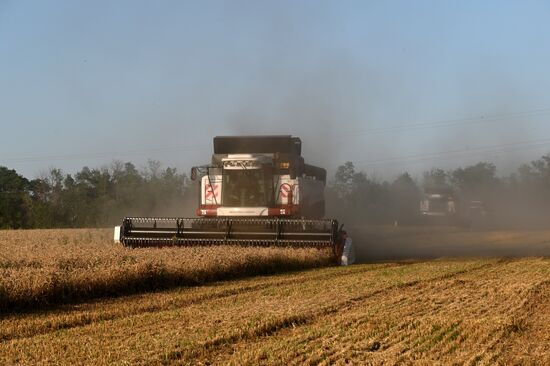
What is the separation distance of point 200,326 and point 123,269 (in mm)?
4047

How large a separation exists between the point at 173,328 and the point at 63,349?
129cm

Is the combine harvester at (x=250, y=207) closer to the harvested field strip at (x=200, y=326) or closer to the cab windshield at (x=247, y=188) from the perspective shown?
the cab windshield at (x=247, y=188)

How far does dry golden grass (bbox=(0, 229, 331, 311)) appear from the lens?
918cm

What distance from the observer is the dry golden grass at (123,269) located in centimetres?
918

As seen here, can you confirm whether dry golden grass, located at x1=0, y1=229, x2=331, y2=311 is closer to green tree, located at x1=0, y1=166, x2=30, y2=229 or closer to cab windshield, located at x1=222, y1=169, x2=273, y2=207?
cab windshield, located at x1=222, y1=169, x2=273, y2=207

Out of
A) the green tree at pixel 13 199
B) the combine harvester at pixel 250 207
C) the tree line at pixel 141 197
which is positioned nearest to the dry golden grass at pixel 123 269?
the combine harvester at pixel 250 207

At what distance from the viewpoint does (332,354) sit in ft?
19.0

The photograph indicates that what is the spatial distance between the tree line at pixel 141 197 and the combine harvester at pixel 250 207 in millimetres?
23891

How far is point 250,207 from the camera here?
17.7 metres

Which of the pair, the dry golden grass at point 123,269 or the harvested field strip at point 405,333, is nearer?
the harvested field strip at point 405,333

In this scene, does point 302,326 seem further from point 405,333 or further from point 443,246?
point 443,246

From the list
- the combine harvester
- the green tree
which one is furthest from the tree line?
the combine harvester

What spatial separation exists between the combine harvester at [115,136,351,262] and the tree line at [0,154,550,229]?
78.4ft

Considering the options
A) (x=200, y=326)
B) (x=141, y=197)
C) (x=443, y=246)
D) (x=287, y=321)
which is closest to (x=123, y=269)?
(x=200, y=326)
